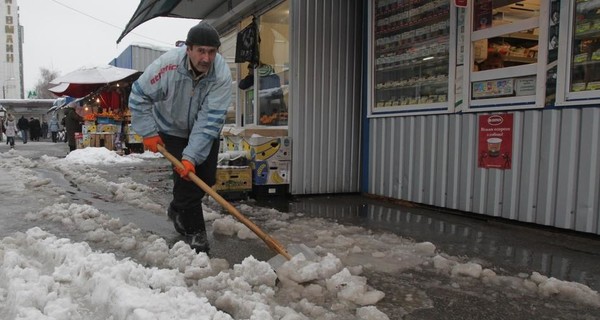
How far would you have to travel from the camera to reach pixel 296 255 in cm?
317

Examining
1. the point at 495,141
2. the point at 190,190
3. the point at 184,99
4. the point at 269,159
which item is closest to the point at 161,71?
the point at 184,99

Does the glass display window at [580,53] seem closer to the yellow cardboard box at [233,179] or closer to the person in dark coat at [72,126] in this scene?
the yellow cardboard box at [233,179]

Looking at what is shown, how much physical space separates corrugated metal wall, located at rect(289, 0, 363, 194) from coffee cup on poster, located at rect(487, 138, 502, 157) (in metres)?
2.31

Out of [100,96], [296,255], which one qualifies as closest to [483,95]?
[296,255]

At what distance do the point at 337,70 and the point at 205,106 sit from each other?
342 centimetres

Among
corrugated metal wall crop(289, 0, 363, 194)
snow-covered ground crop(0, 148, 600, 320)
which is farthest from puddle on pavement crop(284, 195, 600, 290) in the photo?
corrugated metal wall crop(289, 0, 363, 194)

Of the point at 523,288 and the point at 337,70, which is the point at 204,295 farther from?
the point at 337,70

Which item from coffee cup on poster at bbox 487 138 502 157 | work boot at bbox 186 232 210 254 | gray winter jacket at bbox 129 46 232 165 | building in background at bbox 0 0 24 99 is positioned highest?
building in background at bbox 0 0 24 99

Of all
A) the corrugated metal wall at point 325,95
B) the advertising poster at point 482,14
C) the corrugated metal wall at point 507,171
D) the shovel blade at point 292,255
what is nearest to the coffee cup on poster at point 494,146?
the corrugated metal wall at point 507,171

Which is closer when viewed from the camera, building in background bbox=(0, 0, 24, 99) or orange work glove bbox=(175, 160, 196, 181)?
orange work glove bbox=(175, 160, 196, 181)

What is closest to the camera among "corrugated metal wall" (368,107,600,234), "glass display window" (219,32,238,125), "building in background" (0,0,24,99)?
"corrugated metal wall" (368,107,600,234)

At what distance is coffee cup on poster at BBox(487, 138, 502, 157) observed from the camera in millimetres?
4766

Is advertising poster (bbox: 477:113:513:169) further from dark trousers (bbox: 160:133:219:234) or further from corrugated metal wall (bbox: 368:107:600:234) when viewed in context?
dark trousers (bbox: 160:133:219:234)

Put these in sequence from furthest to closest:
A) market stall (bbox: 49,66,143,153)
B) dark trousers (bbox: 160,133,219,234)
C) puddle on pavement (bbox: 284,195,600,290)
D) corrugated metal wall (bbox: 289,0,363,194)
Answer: market stall (bbox: 49,66,143,153) < corrugated metal wall (bbox: 289,0,363,194) < dark trousers (bbox: 160,133,219,234) < puddle on pavement (bbox: 284,195,600,290)
